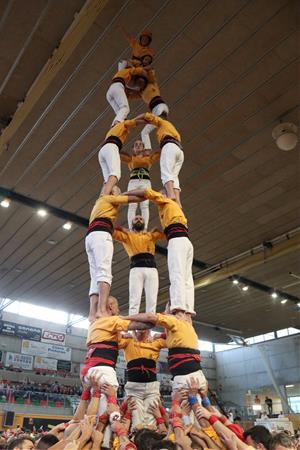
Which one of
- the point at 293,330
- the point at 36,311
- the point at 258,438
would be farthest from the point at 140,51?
the point at 293,330

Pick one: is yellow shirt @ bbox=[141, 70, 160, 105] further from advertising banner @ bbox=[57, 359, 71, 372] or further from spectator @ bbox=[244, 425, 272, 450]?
advertising banner @ bbox=[57, 359, 71, 372]

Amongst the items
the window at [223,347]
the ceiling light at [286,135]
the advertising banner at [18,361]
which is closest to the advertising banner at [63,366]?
the advertising banner at [18,361]

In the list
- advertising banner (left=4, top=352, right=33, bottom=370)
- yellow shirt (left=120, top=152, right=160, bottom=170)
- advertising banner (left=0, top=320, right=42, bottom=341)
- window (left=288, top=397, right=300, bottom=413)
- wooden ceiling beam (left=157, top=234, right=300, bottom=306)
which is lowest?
window (left=288, top=397, right=300, bottom=413)

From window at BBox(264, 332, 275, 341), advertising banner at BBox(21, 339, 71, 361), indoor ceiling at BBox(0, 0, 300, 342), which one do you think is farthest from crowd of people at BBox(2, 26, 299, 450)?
window at BBox(264, 332, 275, 341)

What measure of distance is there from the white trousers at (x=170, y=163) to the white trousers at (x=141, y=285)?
107 centimetres

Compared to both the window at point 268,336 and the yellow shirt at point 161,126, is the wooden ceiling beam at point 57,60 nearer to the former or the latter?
the yellow shirt at point 161,126

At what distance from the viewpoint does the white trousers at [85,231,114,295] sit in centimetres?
376

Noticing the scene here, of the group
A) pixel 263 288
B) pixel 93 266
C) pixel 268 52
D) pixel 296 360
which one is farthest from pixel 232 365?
pixel 93 266

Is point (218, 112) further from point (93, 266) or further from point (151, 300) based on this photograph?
point (93, 266)

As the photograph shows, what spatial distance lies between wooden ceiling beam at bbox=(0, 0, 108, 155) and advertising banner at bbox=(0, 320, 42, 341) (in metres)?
14.2

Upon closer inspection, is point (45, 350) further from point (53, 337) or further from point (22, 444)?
point (22, 444)

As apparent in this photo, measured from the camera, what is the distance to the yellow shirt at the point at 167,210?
13.5ft

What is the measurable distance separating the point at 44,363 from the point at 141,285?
1777 centimetres

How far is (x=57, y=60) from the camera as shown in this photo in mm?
6625
